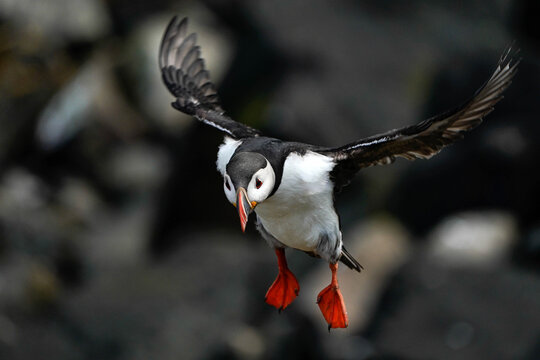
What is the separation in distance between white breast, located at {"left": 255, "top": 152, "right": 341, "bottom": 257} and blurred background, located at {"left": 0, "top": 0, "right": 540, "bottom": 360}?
5.30 m

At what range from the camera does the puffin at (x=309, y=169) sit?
13.0 ft

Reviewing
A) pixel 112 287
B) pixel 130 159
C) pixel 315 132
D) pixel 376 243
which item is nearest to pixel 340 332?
pixel 376 243

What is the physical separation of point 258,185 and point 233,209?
893 cm

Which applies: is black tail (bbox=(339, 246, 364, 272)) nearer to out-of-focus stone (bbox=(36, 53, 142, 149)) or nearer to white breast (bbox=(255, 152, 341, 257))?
white breast (bbox=(255, 152, 341, 257))

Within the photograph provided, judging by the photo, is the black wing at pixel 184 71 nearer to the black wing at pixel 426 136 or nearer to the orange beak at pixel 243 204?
the black wing at pixel 426 136

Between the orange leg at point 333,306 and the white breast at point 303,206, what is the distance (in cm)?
38

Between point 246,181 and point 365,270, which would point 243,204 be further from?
point 365,270

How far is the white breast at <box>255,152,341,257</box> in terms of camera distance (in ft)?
14.6

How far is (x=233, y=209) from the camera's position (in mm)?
12875

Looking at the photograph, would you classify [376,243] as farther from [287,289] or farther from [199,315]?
[287,289]

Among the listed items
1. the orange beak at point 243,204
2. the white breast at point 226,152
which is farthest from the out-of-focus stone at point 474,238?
the orange beak at point 243,204

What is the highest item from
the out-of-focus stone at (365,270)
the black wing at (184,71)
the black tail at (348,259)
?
the black wing at (184,71)

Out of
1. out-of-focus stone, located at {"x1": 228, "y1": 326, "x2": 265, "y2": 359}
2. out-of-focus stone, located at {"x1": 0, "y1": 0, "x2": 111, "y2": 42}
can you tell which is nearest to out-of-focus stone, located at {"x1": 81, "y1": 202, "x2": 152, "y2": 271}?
out-of-focus stone, located at {"x1": 228, "y1": 326, "x2": 265, "y2": 359}

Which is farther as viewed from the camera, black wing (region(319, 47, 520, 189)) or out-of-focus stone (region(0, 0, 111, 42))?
out-of-focus stone (region(0, 0, 111, 42))
